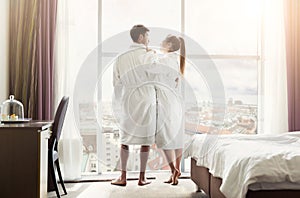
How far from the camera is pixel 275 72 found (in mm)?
4445

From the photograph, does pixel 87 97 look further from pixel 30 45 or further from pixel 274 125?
pixel 274 125

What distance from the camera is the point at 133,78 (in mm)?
2705

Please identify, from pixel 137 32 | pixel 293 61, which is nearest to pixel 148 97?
pixel 137 32

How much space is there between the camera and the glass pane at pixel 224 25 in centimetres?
461

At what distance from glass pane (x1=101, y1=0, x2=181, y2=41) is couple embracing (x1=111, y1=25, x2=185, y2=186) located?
116 cm

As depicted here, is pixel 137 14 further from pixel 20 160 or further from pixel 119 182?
pixel 20 160

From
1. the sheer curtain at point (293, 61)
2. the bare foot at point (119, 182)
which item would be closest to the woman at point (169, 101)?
the bare foot at point (119, 182)

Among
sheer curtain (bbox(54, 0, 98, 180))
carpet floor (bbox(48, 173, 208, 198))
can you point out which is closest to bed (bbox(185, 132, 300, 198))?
carpet floor (bbox(48, 173, 208, 198))

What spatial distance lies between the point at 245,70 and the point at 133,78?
240cm

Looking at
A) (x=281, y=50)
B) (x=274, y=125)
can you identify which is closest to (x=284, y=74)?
(x=281, y=50)

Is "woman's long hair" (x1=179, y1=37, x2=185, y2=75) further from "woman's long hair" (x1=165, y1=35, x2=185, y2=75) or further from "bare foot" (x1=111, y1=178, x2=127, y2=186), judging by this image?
"bare foot" (x1=111, y1=178, x2=127, y2=186)

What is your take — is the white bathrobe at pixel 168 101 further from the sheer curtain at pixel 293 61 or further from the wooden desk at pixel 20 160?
the sheer curtain at pixel 293 61

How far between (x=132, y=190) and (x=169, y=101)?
3.69ft

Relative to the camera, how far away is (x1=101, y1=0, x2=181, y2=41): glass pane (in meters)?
4.48
